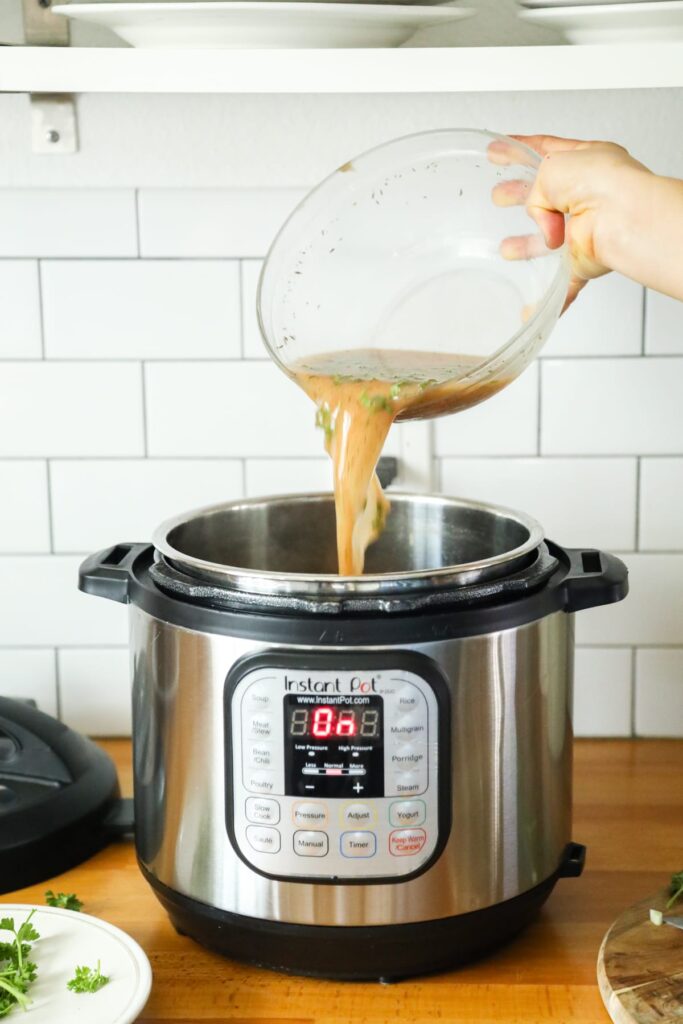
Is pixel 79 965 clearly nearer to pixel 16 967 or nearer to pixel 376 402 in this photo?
pixel 16 967

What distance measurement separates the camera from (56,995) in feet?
2.59

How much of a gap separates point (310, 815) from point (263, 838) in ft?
0.12

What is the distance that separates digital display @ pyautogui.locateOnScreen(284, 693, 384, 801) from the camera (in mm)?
Answer: 772

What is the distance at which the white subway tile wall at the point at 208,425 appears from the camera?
1202mm

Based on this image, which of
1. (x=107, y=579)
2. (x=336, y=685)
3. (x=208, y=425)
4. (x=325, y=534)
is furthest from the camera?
(x=208, y=425)

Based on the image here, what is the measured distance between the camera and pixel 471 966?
86 cm

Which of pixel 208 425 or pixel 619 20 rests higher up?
pixel 619 20

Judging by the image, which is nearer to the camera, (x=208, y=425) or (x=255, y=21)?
(x=255, y=21)

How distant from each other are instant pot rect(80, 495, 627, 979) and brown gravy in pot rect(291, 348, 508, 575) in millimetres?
127

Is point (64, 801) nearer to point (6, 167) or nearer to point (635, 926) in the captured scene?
point (635, 926)

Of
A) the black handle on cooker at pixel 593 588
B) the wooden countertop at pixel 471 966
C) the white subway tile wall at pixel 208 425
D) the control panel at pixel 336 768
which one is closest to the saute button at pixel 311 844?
the control panel at pixel 336 768

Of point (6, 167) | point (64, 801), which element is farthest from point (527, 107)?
point (64, 801)

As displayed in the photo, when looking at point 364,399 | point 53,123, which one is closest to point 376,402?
point 364,399

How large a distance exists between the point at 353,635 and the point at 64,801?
38 centimetres
